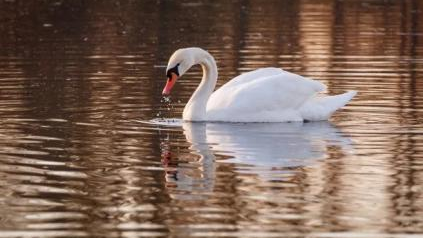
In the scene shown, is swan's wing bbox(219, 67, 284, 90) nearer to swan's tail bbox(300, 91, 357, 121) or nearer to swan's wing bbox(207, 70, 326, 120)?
swan's wing bbox(207, 70, 326, 120)

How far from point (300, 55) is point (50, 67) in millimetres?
4430

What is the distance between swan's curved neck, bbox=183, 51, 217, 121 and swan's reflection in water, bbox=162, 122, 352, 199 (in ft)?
0.56

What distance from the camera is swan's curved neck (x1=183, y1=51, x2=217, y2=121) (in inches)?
649

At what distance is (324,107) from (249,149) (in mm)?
2817

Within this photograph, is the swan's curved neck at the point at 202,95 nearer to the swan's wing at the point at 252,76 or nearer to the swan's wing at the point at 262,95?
the swan's wing at the point at 262,95

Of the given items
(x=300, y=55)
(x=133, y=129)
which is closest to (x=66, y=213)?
(x=133, y=129)

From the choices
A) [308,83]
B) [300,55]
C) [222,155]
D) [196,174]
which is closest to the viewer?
[196,174]

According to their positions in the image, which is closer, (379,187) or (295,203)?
(295,203)

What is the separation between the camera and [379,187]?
38.2 feet

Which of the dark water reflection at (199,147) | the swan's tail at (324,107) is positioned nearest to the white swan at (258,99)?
the swan's tail at (324,107)

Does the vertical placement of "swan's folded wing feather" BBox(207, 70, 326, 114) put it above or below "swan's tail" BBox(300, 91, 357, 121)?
above

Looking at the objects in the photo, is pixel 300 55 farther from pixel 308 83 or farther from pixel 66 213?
pixel 66 213

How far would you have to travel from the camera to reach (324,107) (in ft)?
54.4

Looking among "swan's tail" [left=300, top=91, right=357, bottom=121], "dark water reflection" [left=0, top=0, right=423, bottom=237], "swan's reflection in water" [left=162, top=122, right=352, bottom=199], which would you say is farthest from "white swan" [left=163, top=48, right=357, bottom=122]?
"dark water reflection" [left=0, top=0, right=423, bottom=237]
